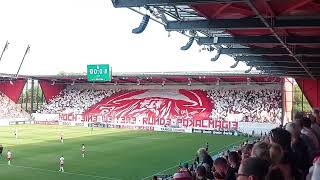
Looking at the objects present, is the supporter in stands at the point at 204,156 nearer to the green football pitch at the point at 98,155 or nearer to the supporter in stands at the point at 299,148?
the supporter in stands at the point at 299,148

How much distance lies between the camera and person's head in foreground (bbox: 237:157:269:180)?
338cm

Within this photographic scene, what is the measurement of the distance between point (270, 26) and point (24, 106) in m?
61.5

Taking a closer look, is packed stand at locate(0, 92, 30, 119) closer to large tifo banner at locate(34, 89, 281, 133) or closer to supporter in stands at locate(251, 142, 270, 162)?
large tifo banner at locate(34, 89, 281, 133)

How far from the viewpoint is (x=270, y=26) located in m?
10.3

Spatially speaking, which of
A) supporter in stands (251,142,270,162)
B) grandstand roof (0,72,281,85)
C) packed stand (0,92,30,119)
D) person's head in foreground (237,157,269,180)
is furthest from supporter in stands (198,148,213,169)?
packed stand (0,92,30,119)

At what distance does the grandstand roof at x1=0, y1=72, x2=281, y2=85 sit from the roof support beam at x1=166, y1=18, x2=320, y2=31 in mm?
36917

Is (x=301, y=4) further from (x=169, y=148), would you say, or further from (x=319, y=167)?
(x=169, y=148)

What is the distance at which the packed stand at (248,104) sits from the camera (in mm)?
50375

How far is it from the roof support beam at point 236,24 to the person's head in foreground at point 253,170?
24.0 feet

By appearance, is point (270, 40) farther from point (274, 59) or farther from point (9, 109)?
point (9, 109)

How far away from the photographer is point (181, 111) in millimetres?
56000

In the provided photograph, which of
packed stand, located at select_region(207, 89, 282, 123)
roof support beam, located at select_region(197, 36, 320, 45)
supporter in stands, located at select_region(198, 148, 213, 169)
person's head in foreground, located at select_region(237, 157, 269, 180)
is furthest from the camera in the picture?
packed stand, located at select_region(207, 89, 282, 123)

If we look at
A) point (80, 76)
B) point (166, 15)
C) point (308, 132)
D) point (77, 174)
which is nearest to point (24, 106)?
point (80, 76)

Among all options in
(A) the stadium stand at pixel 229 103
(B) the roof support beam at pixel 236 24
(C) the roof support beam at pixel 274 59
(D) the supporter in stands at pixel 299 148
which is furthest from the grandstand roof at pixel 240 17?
(A) the stadium stand at pixel 229 103
